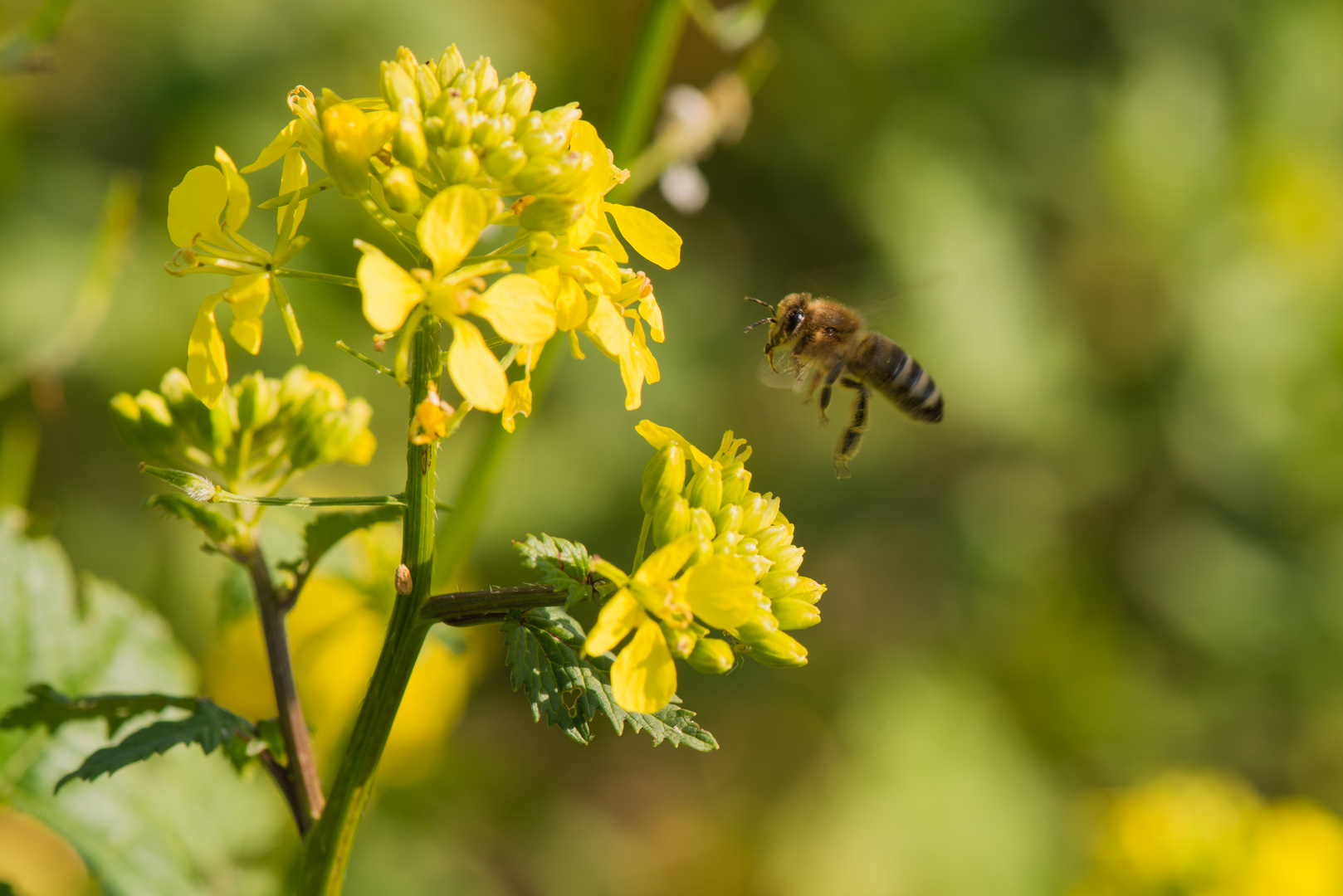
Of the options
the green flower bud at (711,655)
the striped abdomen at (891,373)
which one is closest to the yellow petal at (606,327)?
the green flower bud at (711,655)

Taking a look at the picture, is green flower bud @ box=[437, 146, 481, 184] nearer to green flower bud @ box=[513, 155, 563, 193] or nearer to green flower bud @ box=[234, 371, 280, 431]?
green flower bud @ box=[513, 155, 563, 193]

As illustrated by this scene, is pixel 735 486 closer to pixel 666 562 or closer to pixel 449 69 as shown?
pixel 666 562

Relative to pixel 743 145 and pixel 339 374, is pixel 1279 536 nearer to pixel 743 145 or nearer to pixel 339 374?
pixel 743 145

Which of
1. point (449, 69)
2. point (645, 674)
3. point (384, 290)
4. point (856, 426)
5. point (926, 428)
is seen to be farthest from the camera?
point (926, 428)

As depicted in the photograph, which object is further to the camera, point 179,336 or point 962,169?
point 962,169

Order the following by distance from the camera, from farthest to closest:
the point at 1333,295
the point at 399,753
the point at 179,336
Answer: the point at 1333,295 → the point at 179,336 → the point at 399,753

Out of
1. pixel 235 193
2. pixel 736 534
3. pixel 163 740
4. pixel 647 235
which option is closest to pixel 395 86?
pixel 235 193

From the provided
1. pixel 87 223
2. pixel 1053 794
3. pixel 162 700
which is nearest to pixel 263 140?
pixel 87 223

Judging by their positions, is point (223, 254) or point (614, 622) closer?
point (614, 622)
